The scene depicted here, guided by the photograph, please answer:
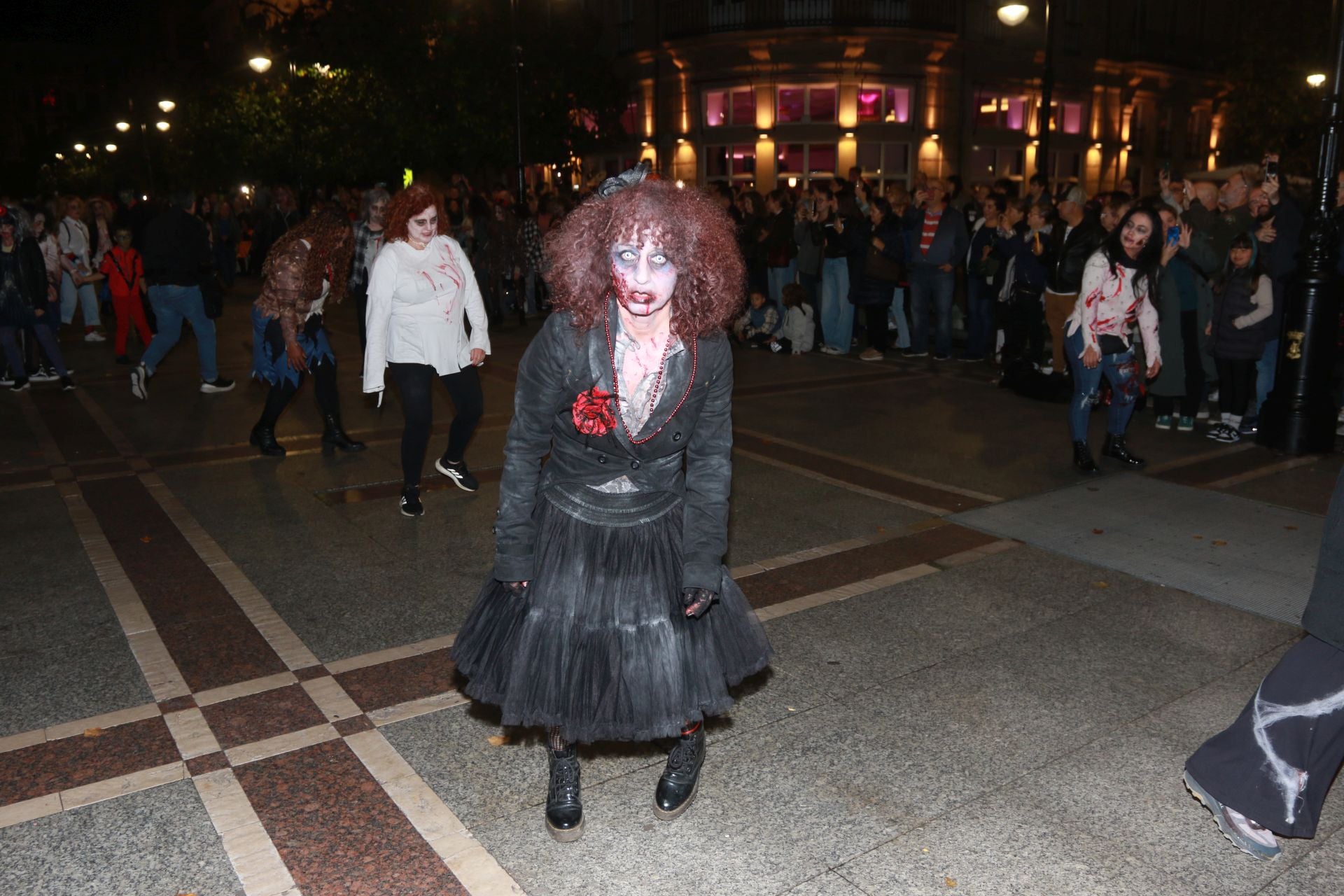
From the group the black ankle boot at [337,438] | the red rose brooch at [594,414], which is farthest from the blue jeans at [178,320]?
the red rose brooch at [594,414]

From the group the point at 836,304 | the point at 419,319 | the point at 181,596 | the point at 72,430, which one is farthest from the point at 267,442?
the point at 836,304

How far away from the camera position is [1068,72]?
111ft

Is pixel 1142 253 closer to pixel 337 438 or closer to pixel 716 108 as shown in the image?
pixel 337 438

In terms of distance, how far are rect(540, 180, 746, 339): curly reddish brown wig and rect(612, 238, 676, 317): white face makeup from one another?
0.9 inches

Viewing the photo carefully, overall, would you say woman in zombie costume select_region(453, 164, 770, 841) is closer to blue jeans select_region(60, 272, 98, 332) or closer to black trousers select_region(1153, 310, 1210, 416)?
black trousers select_region(1153, 310, 1210, 416)

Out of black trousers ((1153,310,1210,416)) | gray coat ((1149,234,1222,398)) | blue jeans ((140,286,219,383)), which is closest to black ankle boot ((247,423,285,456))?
blue jeans ((140,286,219,383))

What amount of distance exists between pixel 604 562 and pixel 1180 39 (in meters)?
41.4

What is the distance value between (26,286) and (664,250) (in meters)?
10.1

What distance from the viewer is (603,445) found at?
3086 millimetres

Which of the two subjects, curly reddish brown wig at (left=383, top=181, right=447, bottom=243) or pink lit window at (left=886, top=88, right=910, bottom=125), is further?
pink lit window at (left=886, top=88, right=910, bottom=125)

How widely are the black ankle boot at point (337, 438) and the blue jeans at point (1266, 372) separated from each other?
7.51 metres

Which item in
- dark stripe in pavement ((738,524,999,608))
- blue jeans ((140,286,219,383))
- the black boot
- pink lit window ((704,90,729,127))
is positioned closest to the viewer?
dark stripe in pavement ((738,524,999,608))

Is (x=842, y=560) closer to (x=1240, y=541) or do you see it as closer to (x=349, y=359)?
(x=1240, y=541)

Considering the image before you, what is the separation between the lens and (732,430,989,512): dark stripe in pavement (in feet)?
22.9
